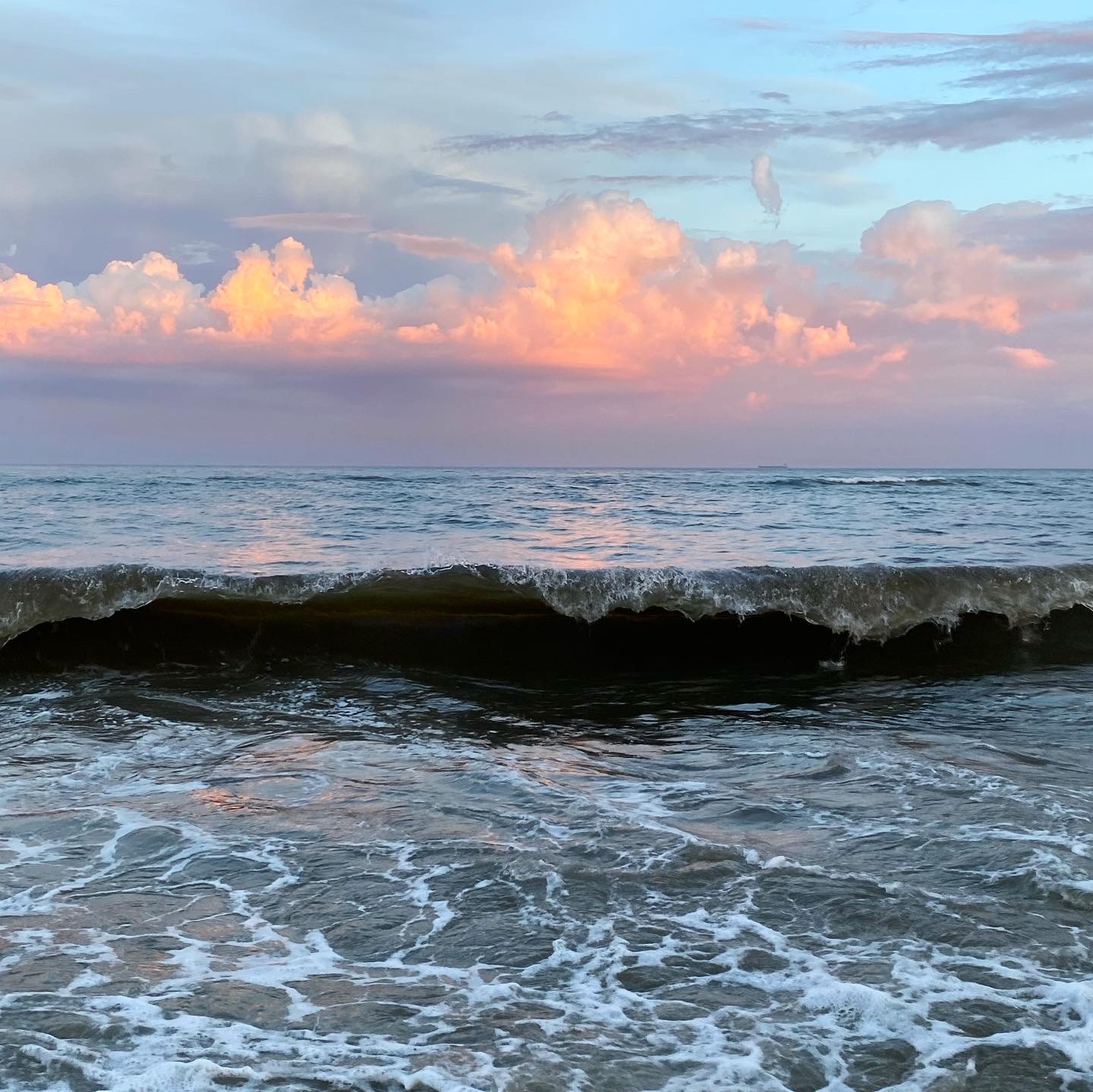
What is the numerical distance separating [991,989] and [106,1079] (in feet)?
9.44

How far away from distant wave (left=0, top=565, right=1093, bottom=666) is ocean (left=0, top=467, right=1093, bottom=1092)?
0.13ft

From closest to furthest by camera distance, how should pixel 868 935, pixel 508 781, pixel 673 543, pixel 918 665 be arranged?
pixel 868 935
pixel 508 781
pixel 918 665
pixel 673 543

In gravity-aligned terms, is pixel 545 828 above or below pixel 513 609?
below

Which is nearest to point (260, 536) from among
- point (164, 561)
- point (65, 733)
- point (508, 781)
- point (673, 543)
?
point (164, 561)

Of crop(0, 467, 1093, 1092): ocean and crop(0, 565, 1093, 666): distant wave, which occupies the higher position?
crop(0, 565, 1093, 666): distant wave

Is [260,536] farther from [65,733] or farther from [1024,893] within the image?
[1024,893]

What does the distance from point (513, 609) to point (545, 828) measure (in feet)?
19.6

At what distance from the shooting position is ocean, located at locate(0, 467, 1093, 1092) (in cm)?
312

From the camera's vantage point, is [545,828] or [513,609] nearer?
[545,828]

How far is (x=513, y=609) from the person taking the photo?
1098cm

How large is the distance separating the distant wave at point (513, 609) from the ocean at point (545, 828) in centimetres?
4

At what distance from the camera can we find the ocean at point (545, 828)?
3125 mm

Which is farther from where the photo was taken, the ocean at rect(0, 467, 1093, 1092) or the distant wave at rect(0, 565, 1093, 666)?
the distant wave at rect(0, 565, 1093, 666)

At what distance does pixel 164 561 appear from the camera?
12844mm
